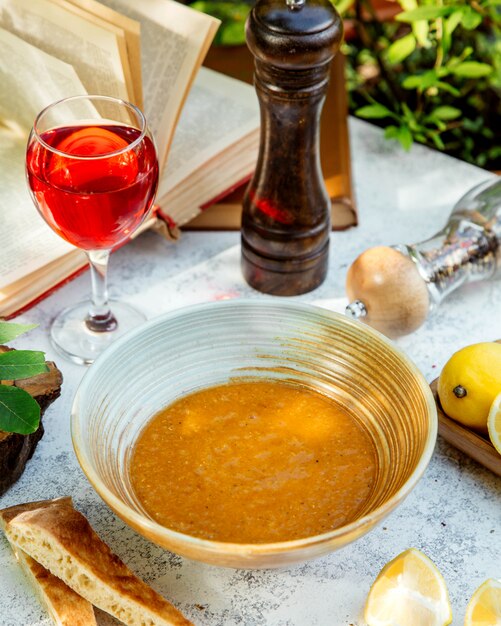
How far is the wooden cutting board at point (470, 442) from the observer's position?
1214 mm

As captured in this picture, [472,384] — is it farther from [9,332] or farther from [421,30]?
[421,30]

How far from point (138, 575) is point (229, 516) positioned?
133 millimetres

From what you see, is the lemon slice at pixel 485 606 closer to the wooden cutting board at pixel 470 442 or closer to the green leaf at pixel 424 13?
the wooden cutting board at pixel 470 442

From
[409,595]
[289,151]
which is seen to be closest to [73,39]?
[289,151]

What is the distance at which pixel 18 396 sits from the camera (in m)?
1.13

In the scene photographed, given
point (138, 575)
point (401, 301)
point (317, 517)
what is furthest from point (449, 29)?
point (138, 575)

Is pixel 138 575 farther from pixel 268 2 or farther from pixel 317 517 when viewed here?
pixel 268 2

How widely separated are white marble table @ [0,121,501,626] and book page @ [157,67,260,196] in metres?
0.12

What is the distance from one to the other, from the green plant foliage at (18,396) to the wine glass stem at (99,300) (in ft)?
0.84

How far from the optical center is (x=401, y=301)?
1.40 meters

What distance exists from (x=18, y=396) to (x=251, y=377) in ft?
1.05

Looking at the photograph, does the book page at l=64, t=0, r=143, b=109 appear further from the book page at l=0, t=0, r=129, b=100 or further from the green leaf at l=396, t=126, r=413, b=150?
the green leaf at l=396, t=126, r=413, b=150

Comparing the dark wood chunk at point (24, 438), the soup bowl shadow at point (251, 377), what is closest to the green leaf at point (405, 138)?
the soup bowl shadow at point (251, 377)

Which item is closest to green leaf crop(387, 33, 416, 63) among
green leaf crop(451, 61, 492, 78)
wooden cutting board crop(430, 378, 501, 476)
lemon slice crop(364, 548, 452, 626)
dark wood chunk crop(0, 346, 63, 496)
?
green leaf crop(451, 61, 492, 78)
